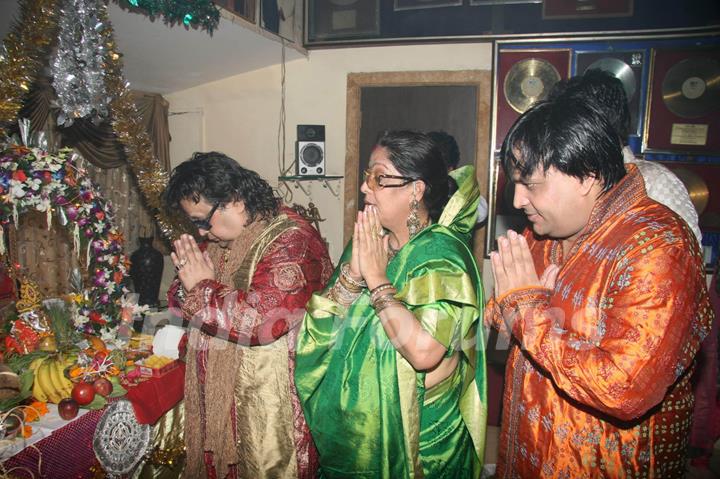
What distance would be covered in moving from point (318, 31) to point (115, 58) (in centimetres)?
246

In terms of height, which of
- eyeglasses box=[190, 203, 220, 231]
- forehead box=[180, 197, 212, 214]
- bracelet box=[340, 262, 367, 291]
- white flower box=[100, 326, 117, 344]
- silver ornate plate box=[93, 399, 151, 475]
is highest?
forehead box=[180, 197, 212, 214]

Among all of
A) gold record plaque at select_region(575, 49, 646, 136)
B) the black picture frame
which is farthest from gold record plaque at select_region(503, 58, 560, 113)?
the black picture frame

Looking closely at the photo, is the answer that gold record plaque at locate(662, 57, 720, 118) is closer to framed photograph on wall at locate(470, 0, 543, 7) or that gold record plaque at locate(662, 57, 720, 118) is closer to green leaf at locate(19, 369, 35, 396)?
framed photograph on wall at locate(470, 0, 543, 7)

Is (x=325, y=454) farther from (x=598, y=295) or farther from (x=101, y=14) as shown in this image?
(x=101, y=14)

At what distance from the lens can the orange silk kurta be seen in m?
1.02

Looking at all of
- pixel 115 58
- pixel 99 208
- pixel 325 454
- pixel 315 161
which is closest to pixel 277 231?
pixel 325 454

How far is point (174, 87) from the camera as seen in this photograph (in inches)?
205

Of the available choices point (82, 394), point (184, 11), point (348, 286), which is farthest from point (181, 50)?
point (348, 286)

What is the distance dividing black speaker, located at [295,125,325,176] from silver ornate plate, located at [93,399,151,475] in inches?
126

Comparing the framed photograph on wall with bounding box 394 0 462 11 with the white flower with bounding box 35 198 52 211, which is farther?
the framed photograph on wall with bounding box 394 0 462 11

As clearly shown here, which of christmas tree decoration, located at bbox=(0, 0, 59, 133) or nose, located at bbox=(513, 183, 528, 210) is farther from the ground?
christmas tree decoration, located at bbox=(0, 0, 59, 133)

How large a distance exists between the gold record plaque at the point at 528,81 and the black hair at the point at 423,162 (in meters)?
3.04

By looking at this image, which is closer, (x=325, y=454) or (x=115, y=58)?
(x=325, y=454)

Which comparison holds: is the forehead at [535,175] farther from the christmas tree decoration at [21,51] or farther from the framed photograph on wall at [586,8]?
the framed photograph on wall at [586,8]
